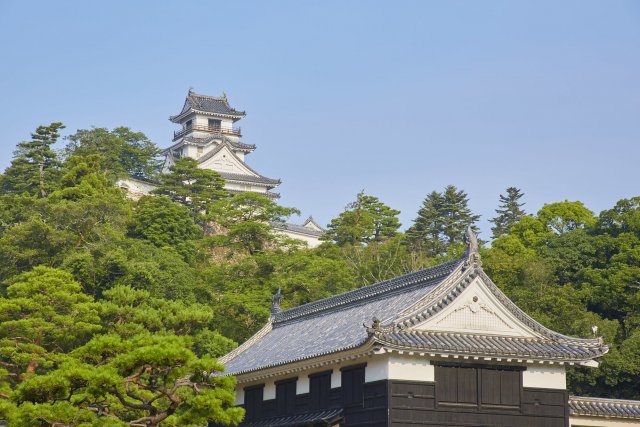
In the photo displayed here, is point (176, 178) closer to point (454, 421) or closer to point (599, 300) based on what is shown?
point (599, 300)

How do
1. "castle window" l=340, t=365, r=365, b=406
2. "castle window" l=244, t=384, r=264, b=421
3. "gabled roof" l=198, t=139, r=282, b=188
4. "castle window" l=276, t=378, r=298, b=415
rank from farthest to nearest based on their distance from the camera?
"gabled roof" l=198, t=139, r=282, b=188, "castle window" l=244, t=384, r=264, b=421, "castle window" l=276, t=378, r=298, b=415, "castle window" l=340, t=365, r=365, b=406

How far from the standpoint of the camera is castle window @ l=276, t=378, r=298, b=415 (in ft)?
109

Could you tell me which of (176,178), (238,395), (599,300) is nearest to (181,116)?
(176,178)

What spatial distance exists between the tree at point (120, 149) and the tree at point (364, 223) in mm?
18575

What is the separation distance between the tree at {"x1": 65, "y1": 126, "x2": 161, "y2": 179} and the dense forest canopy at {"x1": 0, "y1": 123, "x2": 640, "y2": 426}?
111cm

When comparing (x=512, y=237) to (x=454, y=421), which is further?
(x=512, y=237)

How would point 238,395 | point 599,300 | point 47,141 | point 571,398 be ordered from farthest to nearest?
point 47,141
point 599,300
point 238,395
point 571,398

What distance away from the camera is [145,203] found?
67.2 metres

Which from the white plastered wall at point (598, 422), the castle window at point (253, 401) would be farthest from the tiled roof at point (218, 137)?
the white plastered wall at point (598, 422)

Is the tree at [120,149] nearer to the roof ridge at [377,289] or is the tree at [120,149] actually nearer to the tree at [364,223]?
the tree at [364,223]

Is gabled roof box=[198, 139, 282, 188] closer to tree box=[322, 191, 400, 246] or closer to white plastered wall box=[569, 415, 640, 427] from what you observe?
tree box=[322, 191, 400, 246]

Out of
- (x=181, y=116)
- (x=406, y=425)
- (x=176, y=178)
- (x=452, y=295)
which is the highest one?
(x=181, y=116)

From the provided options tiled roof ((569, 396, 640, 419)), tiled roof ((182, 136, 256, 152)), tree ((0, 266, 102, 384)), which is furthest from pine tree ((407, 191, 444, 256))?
tiled roof ((569, 396, 640, 419))

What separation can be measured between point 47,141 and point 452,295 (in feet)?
165
